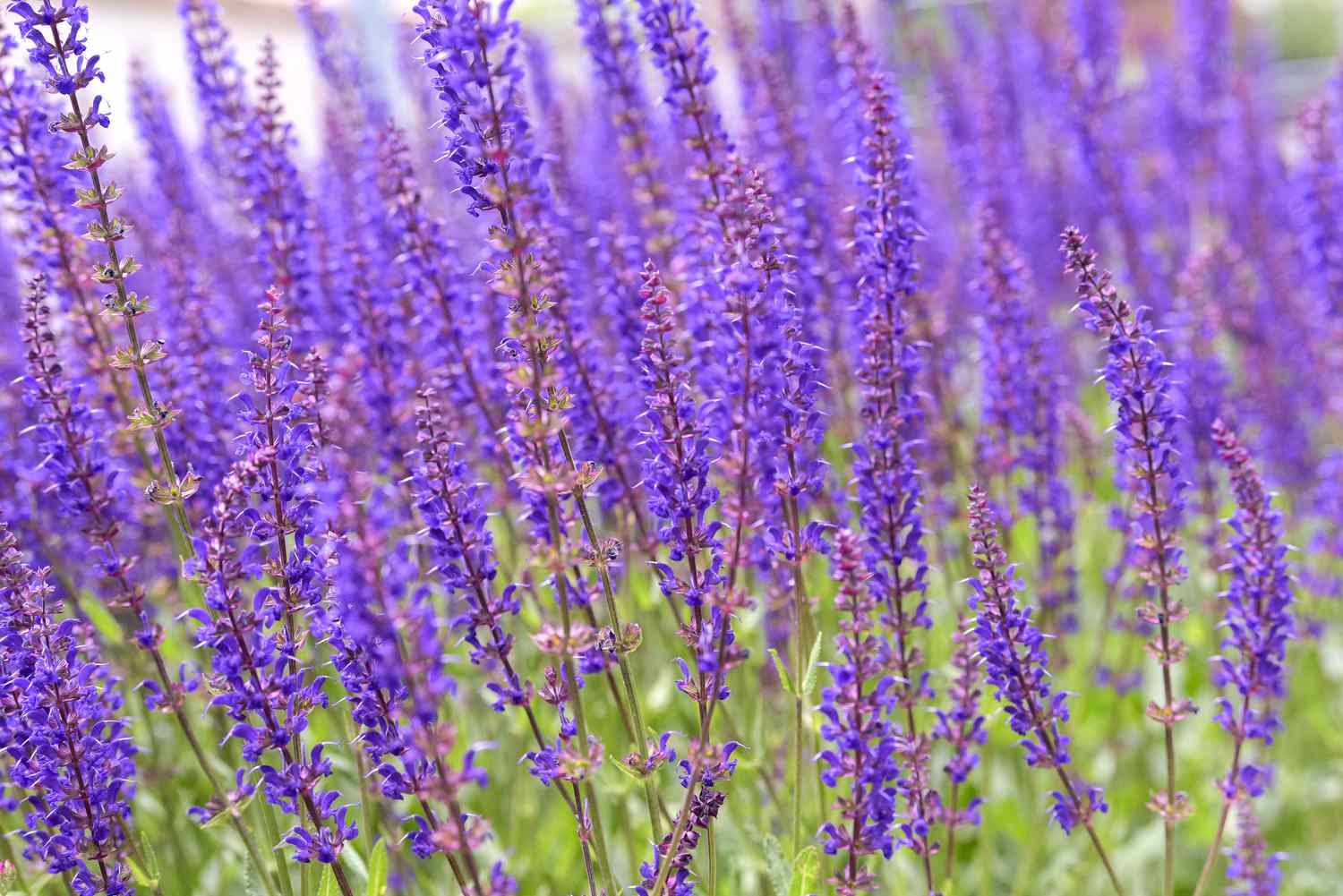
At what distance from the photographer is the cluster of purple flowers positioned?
2.78 metres

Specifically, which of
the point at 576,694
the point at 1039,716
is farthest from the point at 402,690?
the point at 1039,716

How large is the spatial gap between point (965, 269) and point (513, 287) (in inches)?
243

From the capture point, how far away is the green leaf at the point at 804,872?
310cm

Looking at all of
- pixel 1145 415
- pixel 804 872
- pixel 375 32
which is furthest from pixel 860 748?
pixel 375 32

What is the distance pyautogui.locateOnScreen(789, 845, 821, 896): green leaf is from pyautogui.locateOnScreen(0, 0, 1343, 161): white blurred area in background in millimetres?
6207

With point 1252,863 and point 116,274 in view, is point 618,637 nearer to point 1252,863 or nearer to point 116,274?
point 116,274

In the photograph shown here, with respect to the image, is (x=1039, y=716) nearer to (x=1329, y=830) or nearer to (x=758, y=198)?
(x=758, y=198)

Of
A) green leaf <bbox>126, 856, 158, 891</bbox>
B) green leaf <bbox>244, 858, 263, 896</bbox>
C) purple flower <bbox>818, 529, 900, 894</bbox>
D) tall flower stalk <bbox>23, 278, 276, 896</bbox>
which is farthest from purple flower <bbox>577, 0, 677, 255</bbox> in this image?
green leaf <bbox>126, 856, 158, 891</bbox>

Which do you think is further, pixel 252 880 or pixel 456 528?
pixel 252 880

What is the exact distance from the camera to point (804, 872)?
310 centimetres

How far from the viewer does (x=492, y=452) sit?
13.9 ft

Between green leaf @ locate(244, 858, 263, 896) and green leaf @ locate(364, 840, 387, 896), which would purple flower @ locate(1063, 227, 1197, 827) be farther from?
green leaf @ locate(244, 858, 263, 896)

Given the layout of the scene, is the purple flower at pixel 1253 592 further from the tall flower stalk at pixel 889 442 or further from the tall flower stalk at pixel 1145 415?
the tall flower stalk at pixel 889 442

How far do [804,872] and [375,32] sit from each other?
10906 mm
